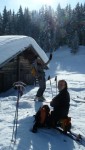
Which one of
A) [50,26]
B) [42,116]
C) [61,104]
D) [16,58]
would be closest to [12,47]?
[16,58]

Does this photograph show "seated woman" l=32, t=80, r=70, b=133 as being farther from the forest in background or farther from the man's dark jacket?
the forest in background

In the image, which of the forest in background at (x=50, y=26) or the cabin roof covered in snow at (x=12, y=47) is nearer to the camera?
the cabin roof covered in snow at (x=12, y=47)

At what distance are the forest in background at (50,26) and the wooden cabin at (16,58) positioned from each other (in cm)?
5653

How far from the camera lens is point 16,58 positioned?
21375mm

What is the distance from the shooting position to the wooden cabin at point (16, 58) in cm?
1811

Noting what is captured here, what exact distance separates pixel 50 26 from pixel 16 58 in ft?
251

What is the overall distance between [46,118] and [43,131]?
0.34 meters

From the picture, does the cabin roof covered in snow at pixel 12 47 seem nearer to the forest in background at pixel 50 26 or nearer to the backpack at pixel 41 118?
the backpack at pixel 41 118

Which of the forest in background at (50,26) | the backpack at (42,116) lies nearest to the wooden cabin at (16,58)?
the backpack at (42,116)

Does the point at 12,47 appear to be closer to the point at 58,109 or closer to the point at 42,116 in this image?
the point at 58,109

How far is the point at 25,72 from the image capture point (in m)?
23.3

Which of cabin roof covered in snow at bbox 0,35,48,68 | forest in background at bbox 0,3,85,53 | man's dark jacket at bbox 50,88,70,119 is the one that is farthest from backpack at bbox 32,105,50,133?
forest in background at bbox 0,3,85,53

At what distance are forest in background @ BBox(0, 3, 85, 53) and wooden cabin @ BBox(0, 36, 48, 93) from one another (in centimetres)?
5653

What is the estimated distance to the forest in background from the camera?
87.1m
